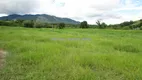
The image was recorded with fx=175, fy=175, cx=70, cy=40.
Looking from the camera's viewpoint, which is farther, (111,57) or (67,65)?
(111,57)

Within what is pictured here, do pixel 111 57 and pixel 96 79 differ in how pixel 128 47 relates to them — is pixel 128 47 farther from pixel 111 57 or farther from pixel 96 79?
pixel 96 79

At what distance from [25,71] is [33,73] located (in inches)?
16.9

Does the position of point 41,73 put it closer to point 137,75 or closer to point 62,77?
point 62,77

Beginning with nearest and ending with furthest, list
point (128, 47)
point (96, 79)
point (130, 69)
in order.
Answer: point (96, 79) → point (130, 69) → point (128, 47)

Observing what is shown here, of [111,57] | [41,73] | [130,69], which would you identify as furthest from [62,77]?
[111,57]

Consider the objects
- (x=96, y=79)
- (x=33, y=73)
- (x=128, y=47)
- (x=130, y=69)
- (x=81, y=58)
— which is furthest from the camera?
(x=128, y=47)

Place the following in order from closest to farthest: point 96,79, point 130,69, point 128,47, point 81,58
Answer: point 96,79 → point 130,69 → point 81,58 → point 128,47

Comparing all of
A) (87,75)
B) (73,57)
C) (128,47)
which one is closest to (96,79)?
(87,75)

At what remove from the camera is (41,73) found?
5684 millimetres

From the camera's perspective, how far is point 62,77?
5422 millimetres

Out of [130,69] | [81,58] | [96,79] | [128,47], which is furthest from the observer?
[128,47]

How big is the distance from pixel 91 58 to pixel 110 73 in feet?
5.21

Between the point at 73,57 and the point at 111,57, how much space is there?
1649mm

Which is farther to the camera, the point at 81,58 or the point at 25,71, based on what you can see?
the point at 81,58
